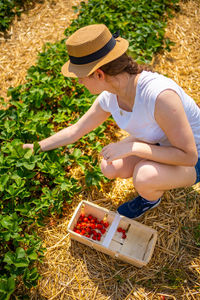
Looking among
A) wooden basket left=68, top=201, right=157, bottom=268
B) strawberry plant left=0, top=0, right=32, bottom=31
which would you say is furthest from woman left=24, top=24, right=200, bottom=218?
strawberry plant left=0, top=0, right=32, bottom=31

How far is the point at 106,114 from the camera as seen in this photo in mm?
2469

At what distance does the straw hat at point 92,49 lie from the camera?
1.71m

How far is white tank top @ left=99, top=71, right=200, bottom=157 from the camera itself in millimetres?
1854

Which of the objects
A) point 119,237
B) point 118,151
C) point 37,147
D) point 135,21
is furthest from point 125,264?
point 135,21

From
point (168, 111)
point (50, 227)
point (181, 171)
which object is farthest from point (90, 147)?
point (168, 111)

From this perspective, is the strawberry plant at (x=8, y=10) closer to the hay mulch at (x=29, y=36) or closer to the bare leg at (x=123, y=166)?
the hay mulch at (x=29, y=36)

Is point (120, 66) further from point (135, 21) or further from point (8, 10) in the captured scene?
point (8, 10)

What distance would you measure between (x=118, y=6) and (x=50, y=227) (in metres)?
3.91

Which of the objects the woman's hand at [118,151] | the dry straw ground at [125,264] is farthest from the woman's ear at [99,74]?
the dry straw ground at [125,264]

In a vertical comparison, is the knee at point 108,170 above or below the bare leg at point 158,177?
below

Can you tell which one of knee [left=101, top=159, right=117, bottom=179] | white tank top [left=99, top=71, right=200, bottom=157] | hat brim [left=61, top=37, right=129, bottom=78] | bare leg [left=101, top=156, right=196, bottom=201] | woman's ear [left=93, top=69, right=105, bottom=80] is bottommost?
knee [left=101, top=159, right=117, bottom=179]

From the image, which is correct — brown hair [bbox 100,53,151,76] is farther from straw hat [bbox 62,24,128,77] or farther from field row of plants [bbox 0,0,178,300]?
field row of plants [bbox 0,0,178,300]

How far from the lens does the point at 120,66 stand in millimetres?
1875

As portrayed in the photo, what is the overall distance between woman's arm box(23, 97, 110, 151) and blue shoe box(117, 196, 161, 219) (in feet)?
2.91
